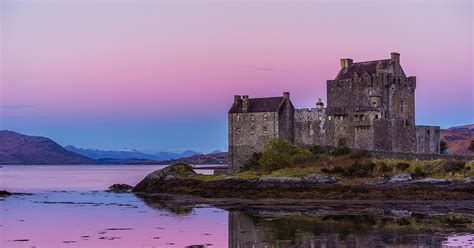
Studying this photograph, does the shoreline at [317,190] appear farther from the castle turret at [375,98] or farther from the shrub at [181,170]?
the castle turret at [375,98]

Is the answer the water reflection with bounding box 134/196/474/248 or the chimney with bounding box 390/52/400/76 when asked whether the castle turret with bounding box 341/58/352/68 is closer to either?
the chimney with bounding box 390/52/400/76

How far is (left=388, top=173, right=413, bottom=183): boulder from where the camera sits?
5385 cm

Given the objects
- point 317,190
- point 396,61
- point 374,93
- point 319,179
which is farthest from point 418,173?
point 396,61

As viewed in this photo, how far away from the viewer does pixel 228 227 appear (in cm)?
3762

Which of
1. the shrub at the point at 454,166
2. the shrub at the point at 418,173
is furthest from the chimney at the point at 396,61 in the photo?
the shrub at the point at 418,173

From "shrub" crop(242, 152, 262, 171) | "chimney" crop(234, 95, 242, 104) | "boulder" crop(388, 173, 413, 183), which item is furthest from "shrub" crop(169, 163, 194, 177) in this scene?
"boulder" crop(388, 173, 413, 183)

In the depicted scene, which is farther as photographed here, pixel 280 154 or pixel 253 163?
pixel 253 163

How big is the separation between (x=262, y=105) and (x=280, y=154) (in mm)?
9140

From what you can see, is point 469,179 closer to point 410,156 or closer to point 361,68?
point 410,156

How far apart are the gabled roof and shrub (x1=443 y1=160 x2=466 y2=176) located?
15.6 meters

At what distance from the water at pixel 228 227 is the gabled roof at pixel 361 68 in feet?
84.4

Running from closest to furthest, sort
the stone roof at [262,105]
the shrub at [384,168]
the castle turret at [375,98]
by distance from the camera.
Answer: the shrub at [384,168]
the castle turret at [375,98]
the stone roof at [262,105]

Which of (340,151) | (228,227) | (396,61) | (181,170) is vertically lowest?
(228,227)

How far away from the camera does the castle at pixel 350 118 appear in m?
66.0
